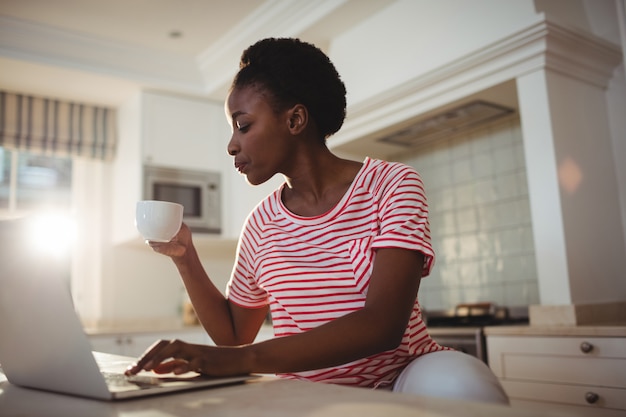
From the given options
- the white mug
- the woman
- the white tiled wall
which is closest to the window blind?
the white tiled wall

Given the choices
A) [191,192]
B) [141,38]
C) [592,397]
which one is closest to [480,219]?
[592,397]

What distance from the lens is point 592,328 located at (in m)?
1.82

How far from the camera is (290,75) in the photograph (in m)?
1.11

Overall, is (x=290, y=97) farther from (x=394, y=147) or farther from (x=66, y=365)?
(x=394, y=147)

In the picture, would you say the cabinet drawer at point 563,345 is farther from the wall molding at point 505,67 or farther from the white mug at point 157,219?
the white mug at point 157,219

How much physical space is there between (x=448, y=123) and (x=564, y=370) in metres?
1.30

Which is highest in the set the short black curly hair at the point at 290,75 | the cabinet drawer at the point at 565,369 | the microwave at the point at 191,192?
the microwave at the point at 191,192

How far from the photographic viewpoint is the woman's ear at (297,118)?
3.69 ft

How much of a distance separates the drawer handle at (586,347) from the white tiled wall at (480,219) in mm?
740

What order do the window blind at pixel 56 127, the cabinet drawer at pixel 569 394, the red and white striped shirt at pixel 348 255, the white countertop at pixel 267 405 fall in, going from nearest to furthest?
the white countertop at pixel 267 405 < the red and white striped shirt at pixel 348 255 < the cabinet drawer at pixel 569 394 < the window blind at pixel 56 127

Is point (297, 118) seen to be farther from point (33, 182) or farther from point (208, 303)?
point (33, 182)

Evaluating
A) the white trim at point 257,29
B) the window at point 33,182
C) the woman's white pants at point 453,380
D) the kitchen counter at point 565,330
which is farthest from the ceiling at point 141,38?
the woman's white pants at point 453,380

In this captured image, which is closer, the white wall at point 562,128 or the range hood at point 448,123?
the white wall at point 562,128

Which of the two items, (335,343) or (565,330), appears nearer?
(335,343)
